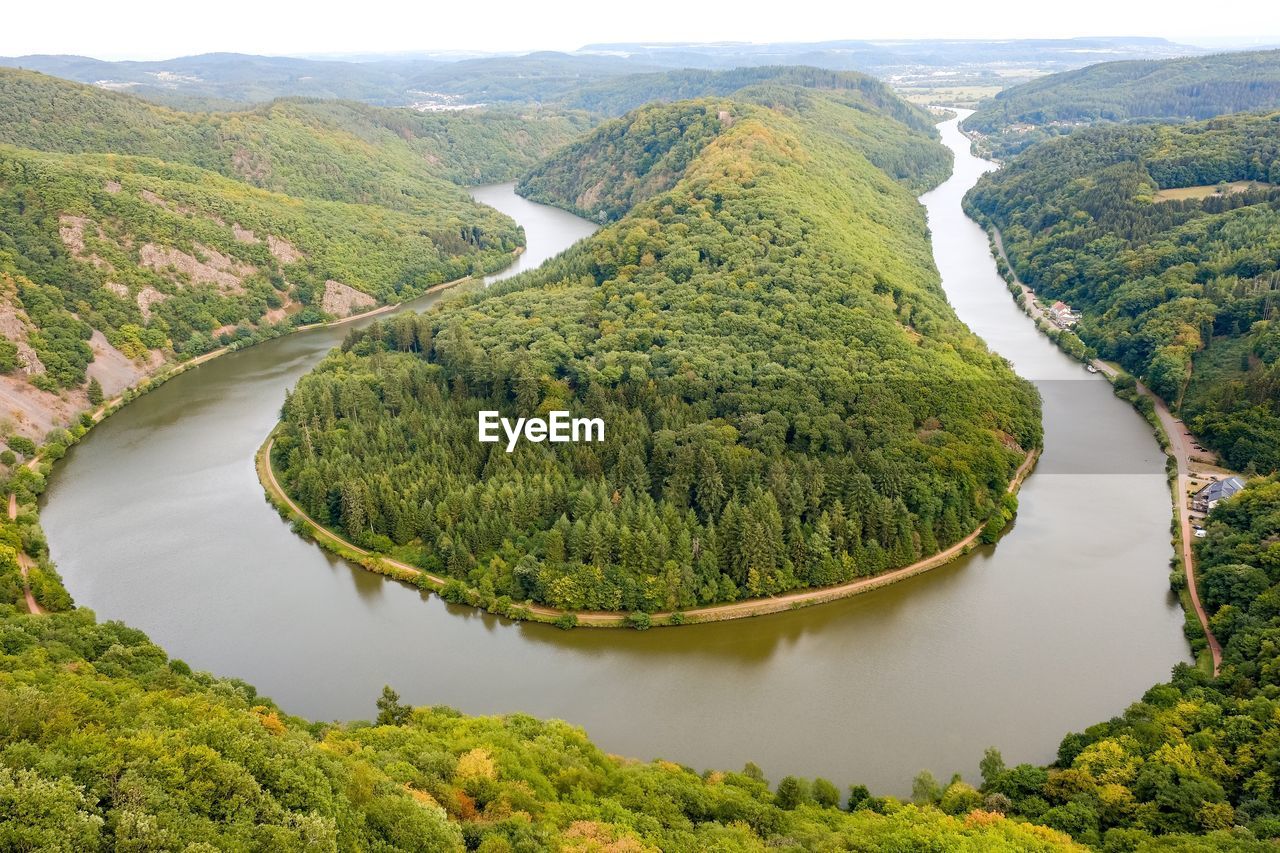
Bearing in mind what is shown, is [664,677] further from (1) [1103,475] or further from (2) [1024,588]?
(1) [1103,475]

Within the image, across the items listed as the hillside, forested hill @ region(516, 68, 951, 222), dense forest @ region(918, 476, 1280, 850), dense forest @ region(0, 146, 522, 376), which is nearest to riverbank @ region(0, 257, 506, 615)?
dense forest @ region(0, 146, 522, 376)

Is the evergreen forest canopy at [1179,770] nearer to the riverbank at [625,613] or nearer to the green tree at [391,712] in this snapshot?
the riverbank at [625,613]

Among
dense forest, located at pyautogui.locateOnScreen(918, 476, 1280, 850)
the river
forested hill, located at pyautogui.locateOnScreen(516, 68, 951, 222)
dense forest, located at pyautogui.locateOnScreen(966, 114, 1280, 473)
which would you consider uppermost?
forested hill, located at pyautogui.locateOnScreen(516, 68, 951, 222)

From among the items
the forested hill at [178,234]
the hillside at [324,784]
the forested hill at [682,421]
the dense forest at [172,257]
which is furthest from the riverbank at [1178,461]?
the forested hill at [178,234]

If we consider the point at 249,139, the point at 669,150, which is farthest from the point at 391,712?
the point at 249,139

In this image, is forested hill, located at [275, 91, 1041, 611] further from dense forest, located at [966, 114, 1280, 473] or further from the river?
dense forest, located at [966, 114, 1280, 473]

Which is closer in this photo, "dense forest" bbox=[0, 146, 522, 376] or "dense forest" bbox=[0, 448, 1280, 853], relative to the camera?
"dense forest" bbox=[0, 448, 1280, 853]

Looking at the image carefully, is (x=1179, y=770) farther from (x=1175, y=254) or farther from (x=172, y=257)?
(x=172, y=257)
